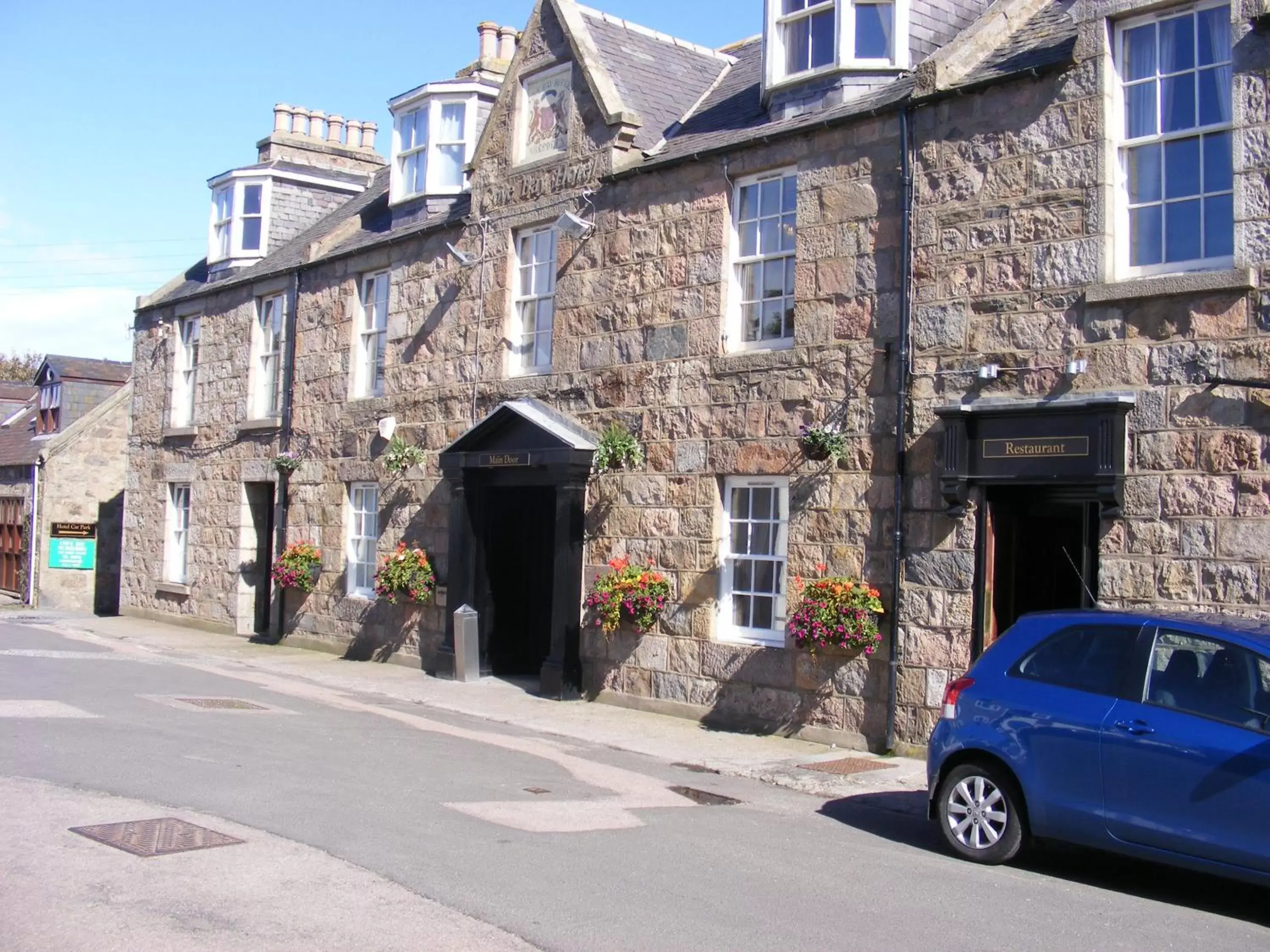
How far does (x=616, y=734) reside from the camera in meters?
13.1

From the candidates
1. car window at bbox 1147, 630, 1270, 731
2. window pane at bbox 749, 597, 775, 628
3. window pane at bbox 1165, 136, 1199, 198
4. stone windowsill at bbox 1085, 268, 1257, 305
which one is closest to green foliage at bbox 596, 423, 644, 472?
window pane at bbox 749, 597, 775, 628

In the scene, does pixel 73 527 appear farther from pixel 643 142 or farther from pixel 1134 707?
pixel 1134 707

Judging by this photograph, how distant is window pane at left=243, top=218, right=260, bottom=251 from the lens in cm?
2492

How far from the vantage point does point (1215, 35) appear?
35.0ft

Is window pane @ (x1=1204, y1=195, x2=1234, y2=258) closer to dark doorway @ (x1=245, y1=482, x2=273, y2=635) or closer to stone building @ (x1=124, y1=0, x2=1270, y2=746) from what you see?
stone building @ (x1=124, y1=0, x2=1270, y2=746)

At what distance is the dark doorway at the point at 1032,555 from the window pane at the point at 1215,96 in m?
3.24

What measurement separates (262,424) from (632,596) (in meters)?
10.3

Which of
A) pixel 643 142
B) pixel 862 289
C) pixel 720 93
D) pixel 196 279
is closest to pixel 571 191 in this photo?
pixel 643 142

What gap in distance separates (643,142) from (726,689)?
6.54m

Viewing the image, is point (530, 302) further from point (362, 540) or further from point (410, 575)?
point (362, 540)

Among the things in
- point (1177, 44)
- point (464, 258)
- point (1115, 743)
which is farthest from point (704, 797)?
point (464, 258)

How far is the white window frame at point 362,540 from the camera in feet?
64.7

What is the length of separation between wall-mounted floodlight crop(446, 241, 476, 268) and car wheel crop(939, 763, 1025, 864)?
11.3 metres

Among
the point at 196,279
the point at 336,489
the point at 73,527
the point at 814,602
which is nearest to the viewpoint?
the point at 814,602
